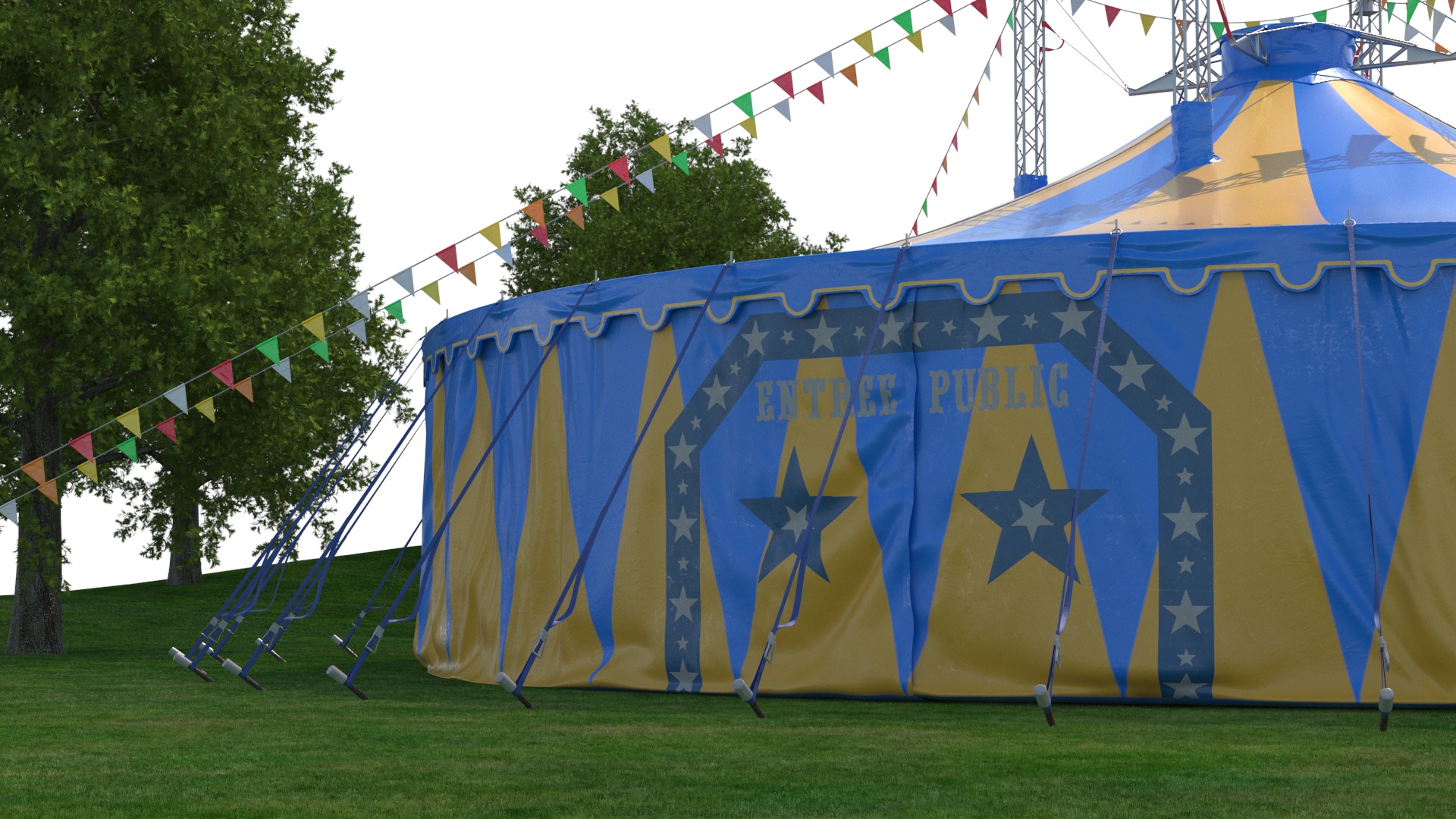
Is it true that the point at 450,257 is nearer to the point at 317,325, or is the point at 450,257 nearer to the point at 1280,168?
the point at 317,325

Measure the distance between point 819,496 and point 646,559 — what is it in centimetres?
123

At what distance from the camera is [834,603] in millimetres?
7418

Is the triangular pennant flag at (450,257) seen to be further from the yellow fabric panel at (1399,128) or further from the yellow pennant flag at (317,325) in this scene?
the yellow fabric panel at (1399,128)

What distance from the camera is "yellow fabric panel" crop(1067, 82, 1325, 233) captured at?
7633mm

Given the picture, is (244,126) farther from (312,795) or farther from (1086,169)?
(312,795)

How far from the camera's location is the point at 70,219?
42.0 ft

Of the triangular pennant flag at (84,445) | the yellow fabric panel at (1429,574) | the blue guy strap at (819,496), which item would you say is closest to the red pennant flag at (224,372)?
the triangular pennant flag at (84,445)

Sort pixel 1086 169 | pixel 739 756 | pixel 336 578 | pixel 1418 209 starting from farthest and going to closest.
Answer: pixel 336 578, pixel 1086 169, pixel 1418 209, pixel 739 756

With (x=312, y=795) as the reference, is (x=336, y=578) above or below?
above

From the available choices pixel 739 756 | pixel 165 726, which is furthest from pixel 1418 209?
pixel 165 726

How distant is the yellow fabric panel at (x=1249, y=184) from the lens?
7.63 meters

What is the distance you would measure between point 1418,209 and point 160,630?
11.7 m

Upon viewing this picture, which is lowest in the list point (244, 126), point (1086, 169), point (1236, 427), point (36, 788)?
point (36, 788)

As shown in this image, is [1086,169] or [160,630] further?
[160,630]
